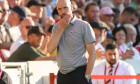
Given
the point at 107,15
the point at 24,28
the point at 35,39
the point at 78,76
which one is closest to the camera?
the point at 78,76

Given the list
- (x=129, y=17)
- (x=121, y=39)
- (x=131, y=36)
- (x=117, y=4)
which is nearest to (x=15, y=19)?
(x=121, y=39)

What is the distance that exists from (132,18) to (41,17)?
277cm

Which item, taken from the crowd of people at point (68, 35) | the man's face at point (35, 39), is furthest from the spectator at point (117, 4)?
the man's face at point (35, 39)

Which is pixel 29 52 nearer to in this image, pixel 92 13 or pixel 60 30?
pixel 60 30

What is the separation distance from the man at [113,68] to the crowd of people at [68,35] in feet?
0.07

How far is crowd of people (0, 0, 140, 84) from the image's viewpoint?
5.95 m

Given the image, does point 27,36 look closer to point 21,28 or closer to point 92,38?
point 21,28

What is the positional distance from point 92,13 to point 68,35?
19.6 ft

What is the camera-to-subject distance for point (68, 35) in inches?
236

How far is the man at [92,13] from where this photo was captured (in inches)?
466

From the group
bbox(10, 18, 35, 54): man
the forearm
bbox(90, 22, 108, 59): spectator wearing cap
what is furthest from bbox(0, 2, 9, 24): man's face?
the forearm

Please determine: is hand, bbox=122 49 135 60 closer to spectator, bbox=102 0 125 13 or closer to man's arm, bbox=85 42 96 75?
man's arm, bbox=85 42 96 75

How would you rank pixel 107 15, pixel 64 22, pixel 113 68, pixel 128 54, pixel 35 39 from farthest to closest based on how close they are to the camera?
pixel 107 15 < pixel 128 54 < pixel 113 68 < pixel 35 39 < pixel 64 22

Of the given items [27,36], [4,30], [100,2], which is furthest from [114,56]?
[100,2]
